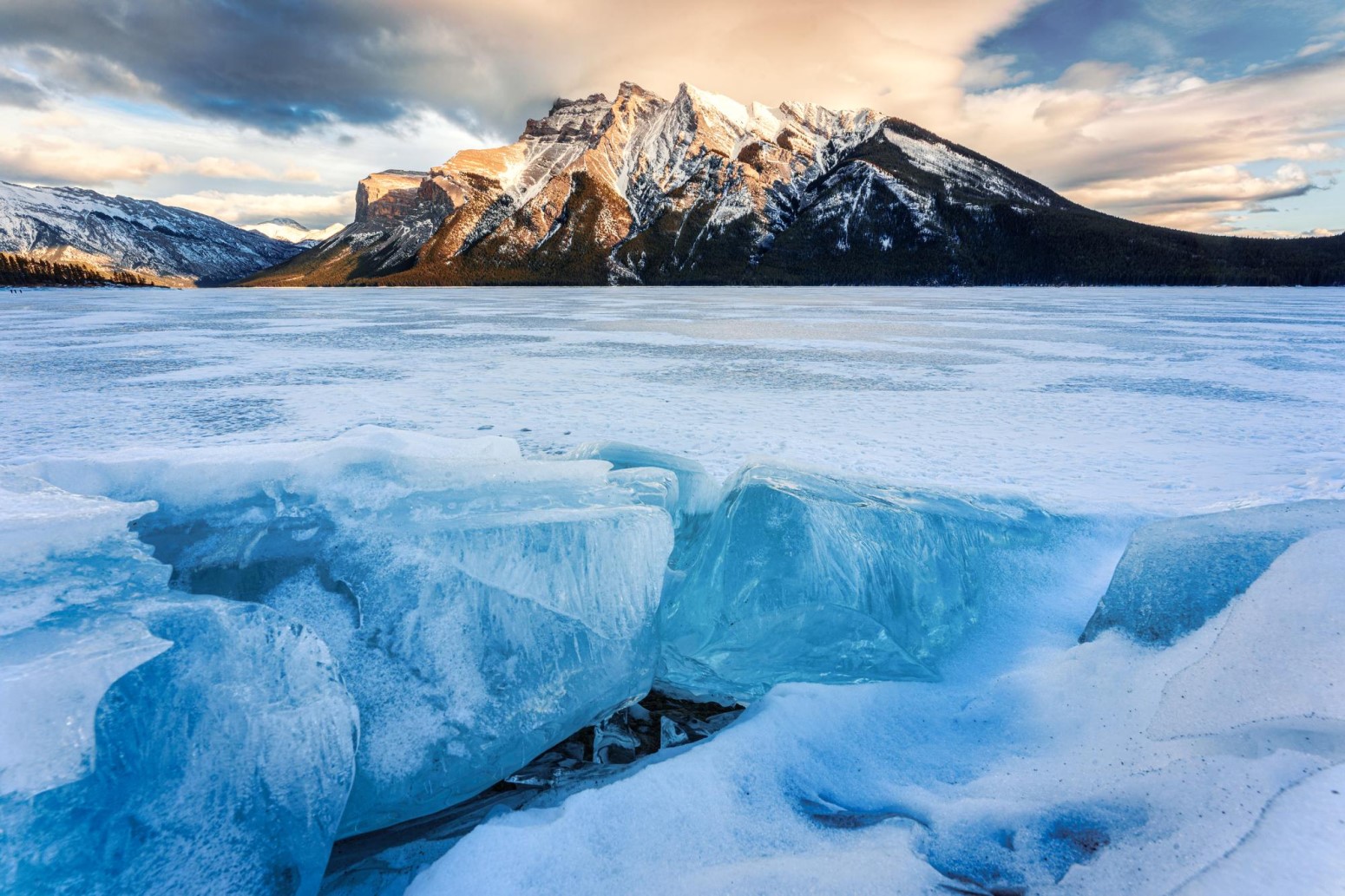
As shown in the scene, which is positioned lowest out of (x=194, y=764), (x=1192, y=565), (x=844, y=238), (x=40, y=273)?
(x=194, y=764)

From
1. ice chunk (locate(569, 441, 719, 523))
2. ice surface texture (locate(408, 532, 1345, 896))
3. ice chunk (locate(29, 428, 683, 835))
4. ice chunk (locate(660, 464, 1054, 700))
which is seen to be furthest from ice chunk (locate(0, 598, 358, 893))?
ice chunk (locate(569, 441, 719, 523))

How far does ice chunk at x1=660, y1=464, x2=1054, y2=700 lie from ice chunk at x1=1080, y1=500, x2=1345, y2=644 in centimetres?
69

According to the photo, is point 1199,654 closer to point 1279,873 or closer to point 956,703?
point 956,703

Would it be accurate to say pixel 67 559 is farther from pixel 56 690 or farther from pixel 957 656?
pixel 957 656

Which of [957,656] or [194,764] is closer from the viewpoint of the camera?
[194,764]

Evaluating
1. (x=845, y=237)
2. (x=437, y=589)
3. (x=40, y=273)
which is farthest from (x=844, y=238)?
(x=437, y=589)

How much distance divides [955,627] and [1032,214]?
159 metres

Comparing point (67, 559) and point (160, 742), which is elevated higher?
point (67, 559)

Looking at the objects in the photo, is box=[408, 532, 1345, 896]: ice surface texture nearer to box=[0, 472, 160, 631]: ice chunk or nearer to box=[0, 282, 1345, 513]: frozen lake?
box=[0, 472, 160, 631]: ice chunk

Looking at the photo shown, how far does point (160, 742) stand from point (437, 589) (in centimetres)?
102

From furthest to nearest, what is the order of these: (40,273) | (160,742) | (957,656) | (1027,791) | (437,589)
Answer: (40,273) < (957,656) < (437,589) < (1027,791) < (160,742)

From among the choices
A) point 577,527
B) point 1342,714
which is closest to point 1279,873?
point 1342,714

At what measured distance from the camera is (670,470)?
13.5ft

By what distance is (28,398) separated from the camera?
26.5 ft
